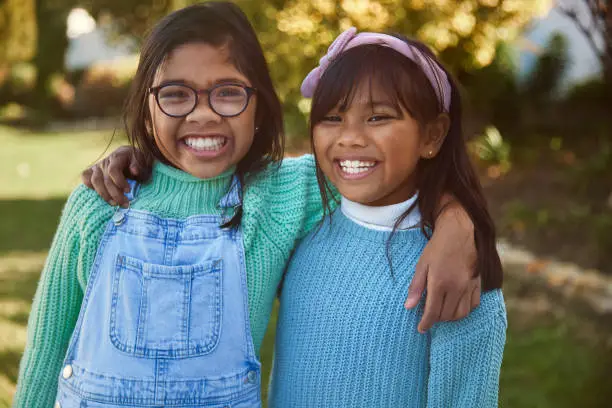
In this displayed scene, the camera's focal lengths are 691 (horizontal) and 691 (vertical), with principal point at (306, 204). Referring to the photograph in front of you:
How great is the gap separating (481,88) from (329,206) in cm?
644

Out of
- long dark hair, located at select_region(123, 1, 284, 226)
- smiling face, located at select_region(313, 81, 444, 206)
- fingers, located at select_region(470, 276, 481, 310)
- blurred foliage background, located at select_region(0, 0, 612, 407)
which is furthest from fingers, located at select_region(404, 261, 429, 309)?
blurred foliage background, located at select_region(0, 0, 612, 407)

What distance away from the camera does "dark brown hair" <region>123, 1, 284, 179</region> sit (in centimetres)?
181

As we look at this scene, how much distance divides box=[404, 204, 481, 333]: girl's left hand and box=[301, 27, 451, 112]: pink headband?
1.12ft

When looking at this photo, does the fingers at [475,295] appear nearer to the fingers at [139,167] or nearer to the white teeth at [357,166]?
the white teeth at [357,166]

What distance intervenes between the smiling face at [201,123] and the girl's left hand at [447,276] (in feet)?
1.90

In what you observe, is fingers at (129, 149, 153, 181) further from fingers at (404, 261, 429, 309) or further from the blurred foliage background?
fingers at (404, 261, 429, 309)

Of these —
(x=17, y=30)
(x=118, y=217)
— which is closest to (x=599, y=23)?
(x=118, y=217)

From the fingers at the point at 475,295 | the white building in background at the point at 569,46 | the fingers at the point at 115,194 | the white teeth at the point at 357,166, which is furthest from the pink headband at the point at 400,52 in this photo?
the white building in background at the point at 569,46

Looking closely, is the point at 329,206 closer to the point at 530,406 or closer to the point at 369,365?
the point at 369,365

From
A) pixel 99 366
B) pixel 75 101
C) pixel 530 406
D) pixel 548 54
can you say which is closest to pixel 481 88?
pixel 548 54

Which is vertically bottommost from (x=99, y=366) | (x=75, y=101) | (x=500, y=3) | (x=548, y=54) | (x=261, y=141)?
(x=75, y=101)

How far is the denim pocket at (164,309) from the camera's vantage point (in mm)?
1706

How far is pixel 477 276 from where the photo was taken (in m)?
1.65

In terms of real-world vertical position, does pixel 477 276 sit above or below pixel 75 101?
above
